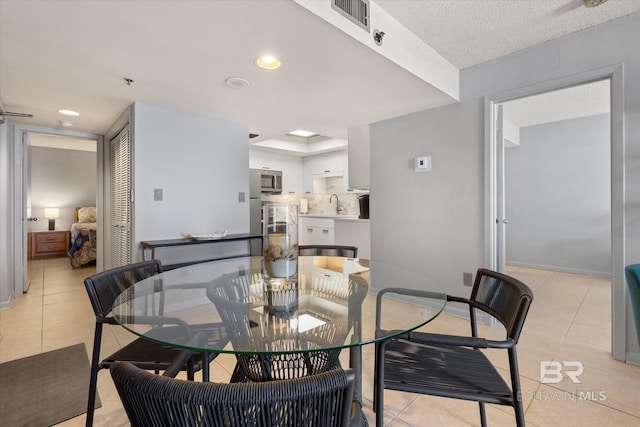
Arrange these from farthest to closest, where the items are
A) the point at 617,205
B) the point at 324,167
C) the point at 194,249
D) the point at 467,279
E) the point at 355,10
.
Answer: the point at 324,167, the point at 194,249, the point at 467,279, the point at 617,205, the point at 355,10

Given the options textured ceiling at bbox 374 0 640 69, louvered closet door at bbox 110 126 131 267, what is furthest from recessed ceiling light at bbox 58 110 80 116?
textured ceiling at bbox 374 0 640 69

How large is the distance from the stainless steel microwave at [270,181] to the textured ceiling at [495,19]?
163 inches

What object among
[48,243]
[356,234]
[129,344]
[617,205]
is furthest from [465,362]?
[48,243]

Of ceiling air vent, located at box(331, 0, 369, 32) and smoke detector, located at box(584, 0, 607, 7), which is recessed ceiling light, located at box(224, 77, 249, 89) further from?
smoke detector, located at box(584, 0, 607, 7)

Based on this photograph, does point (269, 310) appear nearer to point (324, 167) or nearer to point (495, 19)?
point (495, 19)

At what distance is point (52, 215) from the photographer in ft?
21.1

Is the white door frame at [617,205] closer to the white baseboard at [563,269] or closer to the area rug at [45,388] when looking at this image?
the white baseboard at [563,269]

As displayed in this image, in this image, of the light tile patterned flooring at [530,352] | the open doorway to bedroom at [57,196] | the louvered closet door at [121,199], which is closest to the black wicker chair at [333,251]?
the light tile patterned flooring at [530,352]

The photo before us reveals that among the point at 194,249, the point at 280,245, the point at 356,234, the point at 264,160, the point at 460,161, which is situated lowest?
the point at 194,249

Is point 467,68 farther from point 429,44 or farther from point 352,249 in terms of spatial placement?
point 352,249

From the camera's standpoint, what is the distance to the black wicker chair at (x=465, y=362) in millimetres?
1027

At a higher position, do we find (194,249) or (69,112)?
(69,112)

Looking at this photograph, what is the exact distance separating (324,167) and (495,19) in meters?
4.35

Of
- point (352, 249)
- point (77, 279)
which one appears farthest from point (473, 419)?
point (77, 279)
